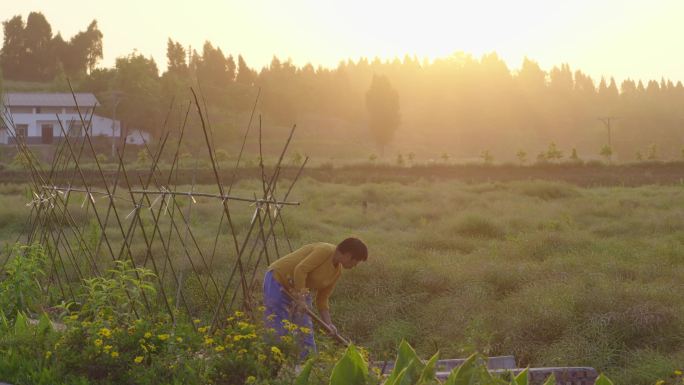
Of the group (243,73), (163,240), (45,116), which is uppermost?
(243,73)

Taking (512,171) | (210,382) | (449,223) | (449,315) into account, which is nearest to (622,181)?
(512,171)

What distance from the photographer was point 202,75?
55656 mm

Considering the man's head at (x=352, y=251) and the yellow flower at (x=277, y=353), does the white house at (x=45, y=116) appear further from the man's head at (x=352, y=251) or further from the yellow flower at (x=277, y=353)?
the yellow flower at (x=277, y=353)

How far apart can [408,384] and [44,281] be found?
479 cm

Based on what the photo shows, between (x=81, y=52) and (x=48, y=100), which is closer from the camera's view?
(x=48, y=100)

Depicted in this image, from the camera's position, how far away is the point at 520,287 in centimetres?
746

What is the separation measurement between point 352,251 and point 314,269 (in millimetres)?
409

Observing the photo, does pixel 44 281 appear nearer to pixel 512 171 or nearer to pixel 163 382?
pixel 163 382

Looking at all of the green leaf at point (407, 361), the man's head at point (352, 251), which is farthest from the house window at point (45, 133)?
the green leaf at point (407, 361)

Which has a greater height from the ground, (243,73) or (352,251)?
(243,73)

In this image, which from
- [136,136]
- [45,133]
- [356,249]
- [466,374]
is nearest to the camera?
[466,374]

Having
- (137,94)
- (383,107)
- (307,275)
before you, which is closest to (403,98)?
(383,107)

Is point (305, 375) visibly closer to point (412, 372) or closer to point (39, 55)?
point (412, 372)

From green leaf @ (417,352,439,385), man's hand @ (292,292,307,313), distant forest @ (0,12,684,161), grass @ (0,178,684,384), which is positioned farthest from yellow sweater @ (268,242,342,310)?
distant forest @ (0,12,684,161)
